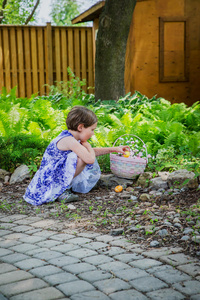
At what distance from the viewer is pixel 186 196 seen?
4570 mm

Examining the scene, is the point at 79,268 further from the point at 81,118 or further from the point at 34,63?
the point at 34,63

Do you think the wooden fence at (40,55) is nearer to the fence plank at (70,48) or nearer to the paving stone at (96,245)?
the fence plank at (70,48)

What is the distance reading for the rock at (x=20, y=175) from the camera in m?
5.77

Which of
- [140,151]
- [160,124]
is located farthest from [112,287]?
[160,124]

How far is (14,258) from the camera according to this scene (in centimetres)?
326

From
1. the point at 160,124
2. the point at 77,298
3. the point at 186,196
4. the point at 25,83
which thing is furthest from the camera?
the point at 25,83

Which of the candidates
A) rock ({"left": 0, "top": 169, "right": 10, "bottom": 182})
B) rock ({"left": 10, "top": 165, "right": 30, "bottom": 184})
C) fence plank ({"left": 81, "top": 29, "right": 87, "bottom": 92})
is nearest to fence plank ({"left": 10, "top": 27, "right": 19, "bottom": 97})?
fence plank ({"left": 81, "top": 29, "right": 87, "bottom": 92})

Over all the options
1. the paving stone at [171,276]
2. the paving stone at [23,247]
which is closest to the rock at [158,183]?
the paving stone at [23,247]

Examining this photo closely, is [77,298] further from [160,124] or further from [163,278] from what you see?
[160,124]

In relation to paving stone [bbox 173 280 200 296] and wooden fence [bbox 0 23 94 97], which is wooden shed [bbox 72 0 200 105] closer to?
wooden fence [bbox 0 23 94 97]

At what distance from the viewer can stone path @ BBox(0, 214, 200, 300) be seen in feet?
8.69

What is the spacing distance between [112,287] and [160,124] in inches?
163

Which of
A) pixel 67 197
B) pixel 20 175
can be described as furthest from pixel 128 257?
pixel 20 175

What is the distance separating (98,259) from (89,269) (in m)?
0.20
